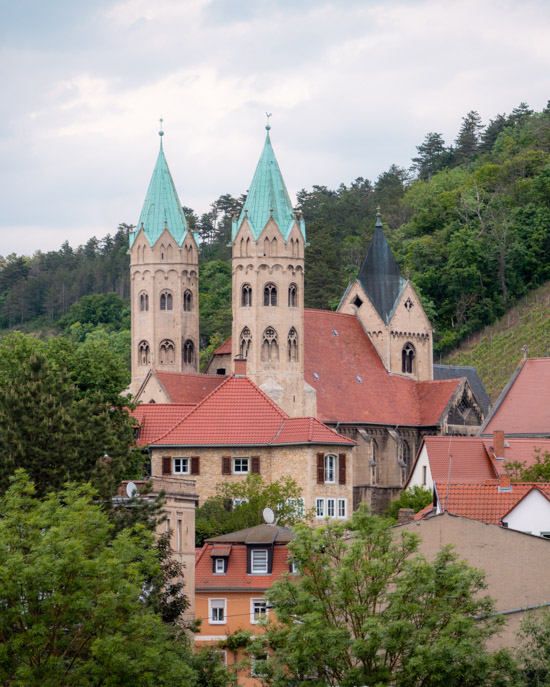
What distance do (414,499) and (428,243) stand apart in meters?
65.7

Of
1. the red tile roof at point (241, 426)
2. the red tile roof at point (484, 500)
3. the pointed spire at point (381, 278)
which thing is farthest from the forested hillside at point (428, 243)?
the red tile roof at point (484, 500)

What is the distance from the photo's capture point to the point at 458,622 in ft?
126

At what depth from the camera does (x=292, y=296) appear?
8838 centimetres

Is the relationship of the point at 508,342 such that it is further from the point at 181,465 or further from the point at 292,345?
the point at 181,465

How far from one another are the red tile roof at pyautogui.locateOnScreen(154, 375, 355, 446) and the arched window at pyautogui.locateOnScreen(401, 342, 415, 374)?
23005 mm

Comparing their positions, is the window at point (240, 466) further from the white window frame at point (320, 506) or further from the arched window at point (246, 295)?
the arched window at point (246, 295)

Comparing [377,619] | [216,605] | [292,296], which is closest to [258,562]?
[216,605]

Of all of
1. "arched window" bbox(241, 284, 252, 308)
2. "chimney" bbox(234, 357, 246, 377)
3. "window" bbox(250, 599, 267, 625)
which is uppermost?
"arched window" bbox(241, 284, 252, 308)

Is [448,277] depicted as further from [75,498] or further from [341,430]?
[75,498]

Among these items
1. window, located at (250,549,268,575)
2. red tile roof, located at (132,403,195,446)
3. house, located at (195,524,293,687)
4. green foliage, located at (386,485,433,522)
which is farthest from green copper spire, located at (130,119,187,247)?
window, located at (250,549,268,575)

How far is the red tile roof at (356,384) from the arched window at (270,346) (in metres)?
2.14

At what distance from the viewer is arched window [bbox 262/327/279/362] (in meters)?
86.8

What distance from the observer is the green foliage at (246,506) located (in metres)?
62.5

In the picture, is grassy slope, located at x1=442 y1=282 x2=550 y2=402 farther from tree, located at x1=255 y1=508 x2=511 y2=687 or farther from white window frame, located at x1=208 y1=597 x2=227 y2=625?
tree, located at x1=255 y1=508 x2=511 y2=687
